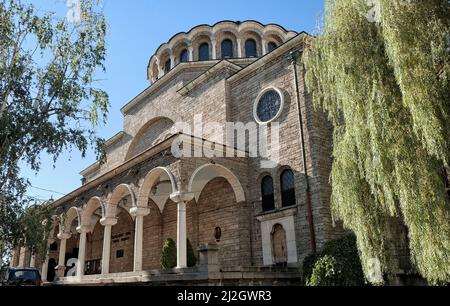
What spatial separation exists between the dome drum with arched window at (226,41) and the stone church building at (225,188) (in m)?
2.02

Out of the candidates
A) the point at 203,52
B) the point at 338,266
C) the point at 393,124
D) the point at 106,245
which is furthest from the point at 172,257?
the point at 203,52

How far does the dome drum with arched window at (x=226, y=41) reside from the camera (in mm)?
22094

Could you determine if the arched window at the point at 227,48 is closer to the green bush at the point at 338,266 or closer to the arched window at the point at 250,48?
the arched window at the point at 250,48

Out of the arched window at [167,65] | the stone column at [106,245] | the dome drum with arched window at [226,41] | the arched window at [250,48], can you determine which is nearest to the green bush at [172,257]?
the stone column at [106,245]

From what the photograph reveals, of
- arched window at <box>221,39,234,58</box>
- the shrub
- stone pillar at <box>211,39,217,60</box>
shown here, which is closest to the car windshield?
the shrub

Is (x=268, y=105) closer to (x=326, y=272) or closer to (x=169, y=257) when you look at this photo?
(x=169, y=257)

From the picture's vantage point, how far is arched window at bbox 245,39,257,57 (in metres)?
22.3

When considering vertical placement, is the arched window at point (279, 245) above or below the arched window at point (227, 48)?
below

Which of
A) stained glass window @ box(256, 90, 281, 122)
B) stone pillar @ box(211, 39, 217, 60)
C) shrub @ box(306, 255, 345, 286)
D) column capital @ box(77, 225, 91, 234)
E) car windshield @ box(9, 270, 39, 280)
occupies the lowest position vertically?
shrub @ box(306, 255, 345, 286)

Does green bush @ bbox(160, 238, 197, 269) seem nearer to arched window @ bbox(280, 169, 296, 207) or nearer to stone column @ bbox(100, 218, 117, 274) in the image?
stone column @ bbox(100, 218, 117, 274)

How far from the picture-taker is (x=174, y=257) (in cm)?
1324

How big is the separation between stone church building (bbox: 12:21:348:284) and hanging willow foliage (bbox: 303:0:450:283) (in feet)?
12.4

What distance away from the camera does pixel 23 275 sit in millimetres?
14055
